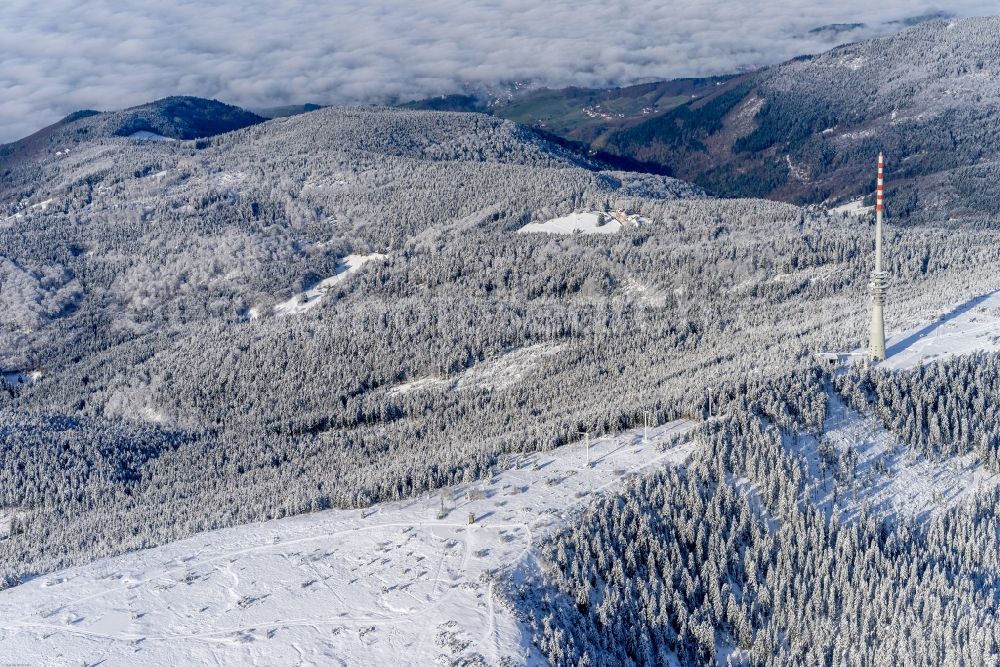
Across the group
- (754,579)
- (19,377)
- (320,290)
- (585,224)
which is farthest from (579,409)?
(19,377)

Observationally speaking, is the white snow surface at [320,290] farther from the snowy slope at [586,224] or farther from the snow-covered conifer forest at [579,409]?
the snowy slope at [586,224]

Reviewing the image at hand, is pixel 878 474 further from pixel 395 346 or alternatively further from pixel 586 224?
pixel 586 224

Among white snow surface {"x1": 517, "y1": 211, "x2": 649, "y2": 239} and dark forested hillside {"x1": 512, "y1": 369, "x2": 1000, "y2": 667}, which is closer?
dark forested hillside {"x1": 512, "y1": 369, "x2": 1000, "y2": 667}

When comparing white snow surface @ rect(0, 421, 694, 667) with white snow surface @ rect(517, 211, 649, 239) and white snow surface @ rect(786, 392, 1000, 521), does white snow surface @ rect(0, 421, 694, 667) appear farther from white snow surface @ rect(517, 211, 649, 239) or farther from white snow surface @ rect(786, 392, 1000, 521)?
white snow surface @ rect(517, 211, 649, 239)

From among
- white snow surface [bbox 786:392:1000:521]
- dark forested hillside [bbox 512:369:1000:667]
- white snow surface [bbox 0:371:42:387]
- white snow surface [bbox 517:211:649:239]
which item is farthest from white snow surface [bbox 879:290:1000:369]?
white snow surface [bbox 0:371:42:387]

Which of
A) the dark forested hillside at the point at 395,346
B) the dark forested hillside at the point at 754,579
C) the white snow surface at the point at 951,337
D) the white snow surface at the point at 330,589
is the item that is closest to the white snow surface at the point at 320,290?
the dark forested hillside at the point at 395,346
